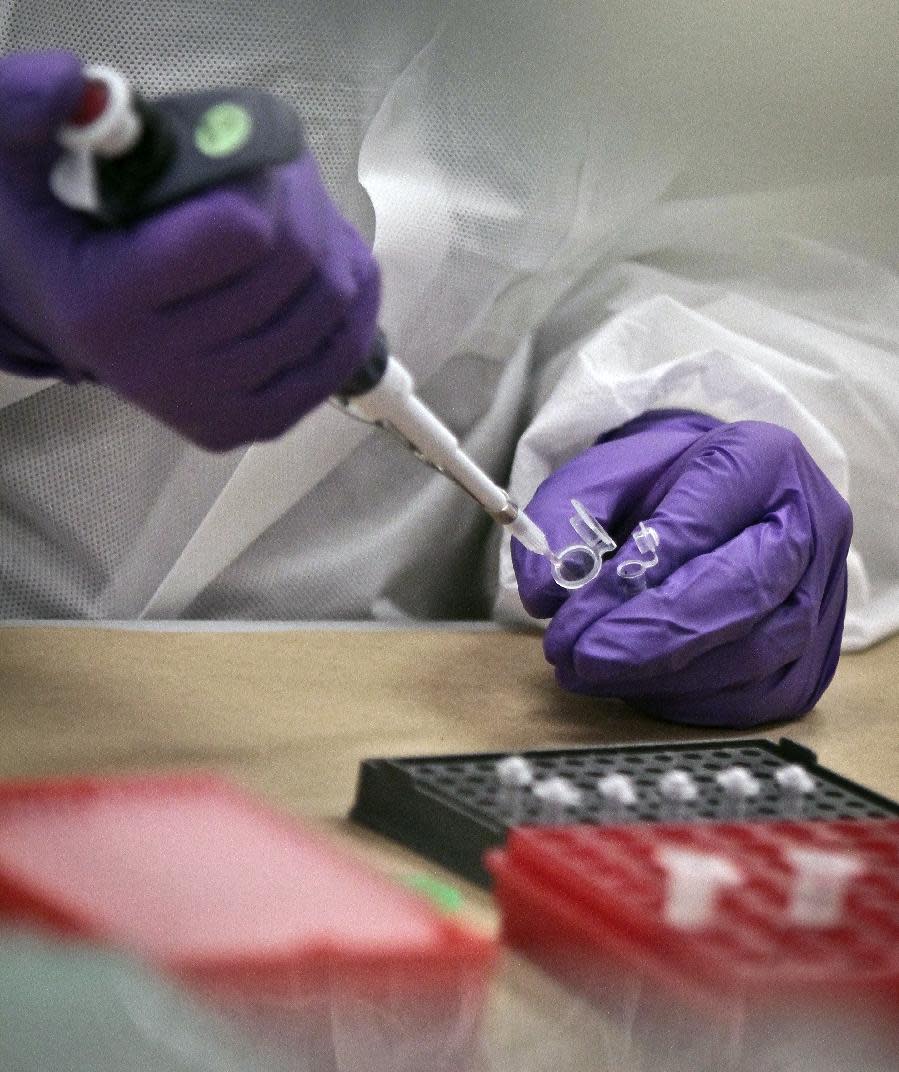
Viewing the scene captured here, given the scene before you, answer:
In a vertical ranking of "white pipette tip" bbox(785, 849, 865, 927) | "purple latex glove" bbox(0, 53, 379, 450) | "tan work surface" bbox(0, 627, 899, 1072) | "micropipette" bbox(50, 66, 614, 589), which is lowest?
"tan work surface" bbox(0, 627, 899, 1072)

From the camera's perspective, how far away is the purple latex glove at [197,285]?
18.1 inches

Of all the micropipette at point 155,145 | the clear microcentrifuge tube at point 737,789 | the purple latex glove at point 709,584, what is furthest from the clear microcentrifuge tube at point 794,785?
the micropipette at point 155,145

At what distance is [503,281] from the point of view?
96 cm

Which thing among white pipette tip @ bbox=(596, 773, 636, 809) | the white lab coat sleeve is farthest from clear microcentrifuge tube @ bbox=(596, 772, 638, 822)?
the white lab coat sleeve

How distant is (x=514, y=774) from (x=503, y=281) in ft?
1.54

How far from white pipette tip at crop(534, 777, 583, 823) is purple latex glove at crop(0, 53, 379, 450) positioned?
6.4 inches

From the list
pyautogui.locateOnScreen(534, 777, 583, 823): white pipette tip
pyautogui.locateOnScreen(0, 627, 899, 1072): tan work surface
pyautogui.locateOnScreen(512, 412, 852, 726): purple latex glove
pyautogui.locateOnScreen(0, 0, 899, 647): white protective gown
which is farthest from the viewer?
pyautogui.locateOnScreen(0, 0, 899, 647): white protective gown

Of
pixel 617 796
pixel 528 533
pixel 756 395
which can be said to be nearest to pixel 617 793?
→ pixel 617 796

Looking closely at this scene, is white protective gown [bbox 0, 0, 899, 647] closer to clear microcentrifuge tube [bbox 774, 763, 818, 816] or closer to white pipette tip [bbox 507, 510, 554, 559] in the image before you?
white pipette tip [bbox 507, 510, 554, 559]

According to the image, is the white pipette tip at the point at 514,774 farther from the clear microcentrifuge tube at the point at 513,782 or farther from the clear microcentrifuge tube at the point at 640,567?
the clear microcentrifuge tube at the point at 640,567

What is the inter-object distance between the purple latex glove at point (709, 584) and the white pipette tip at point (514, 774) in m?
0.18

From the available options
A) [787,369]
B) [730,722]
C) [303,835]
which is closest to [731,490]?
[730,722]

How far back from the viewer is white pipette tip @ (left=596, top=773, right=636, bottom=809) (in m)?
0.55

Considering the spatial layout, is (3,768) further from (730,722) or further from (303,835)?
(730,722)
